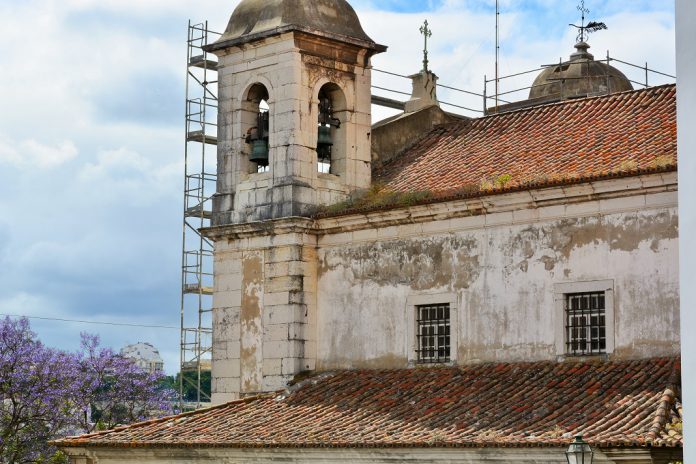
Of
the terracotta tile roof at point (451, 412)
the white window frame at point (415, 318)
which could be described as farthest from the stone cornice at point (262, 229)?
the terracotta tile roof at point (451, 412)

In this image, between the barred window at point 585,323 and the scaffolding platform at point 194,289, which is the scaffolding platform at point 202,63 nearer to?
the scaffolding platform at point 194,289

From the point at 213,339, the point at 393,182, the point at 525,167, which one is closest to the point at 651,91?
the point at 525,167

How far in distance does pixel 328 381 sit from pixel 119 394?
16226mm

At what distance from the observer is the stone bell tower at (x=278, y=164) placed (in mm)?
26797

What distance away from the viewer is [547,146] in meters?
25.5

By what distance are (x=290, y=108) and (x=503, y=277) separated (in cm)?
590

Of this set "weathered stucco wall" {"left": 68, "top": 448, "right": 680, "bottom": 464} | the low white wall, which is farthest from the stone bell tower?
the low white wall

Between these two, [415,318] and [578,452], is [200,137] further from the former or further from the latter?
[578,452]

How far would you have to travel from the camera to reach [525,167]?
2481 cm

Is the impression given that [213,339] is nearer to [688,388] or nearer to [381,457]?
[381,457]

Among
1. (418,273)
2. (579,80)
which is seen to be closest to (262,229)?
(418,273)

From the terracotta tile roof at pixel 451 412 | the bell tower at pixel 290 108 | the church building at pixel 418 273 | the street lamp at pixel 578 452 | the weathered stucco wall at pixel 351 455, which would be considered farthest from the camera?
the bell tower at pixel 290 108

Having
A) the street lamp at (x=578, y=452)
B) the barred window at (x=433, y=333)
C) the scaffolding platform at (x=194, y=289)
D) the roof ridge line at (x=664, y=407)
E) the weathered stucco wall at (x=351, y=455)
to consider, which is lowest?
the weathered stucco wall at (x=351, y=455)

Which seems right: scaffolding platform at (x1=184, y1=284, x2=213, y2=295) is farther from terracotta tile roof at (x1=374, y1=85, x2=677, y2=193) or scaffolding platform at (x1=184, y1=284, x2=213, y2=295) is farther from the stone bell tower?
terracotta tile roof at (x1=374, y1=85, x2=677, y2=193)
